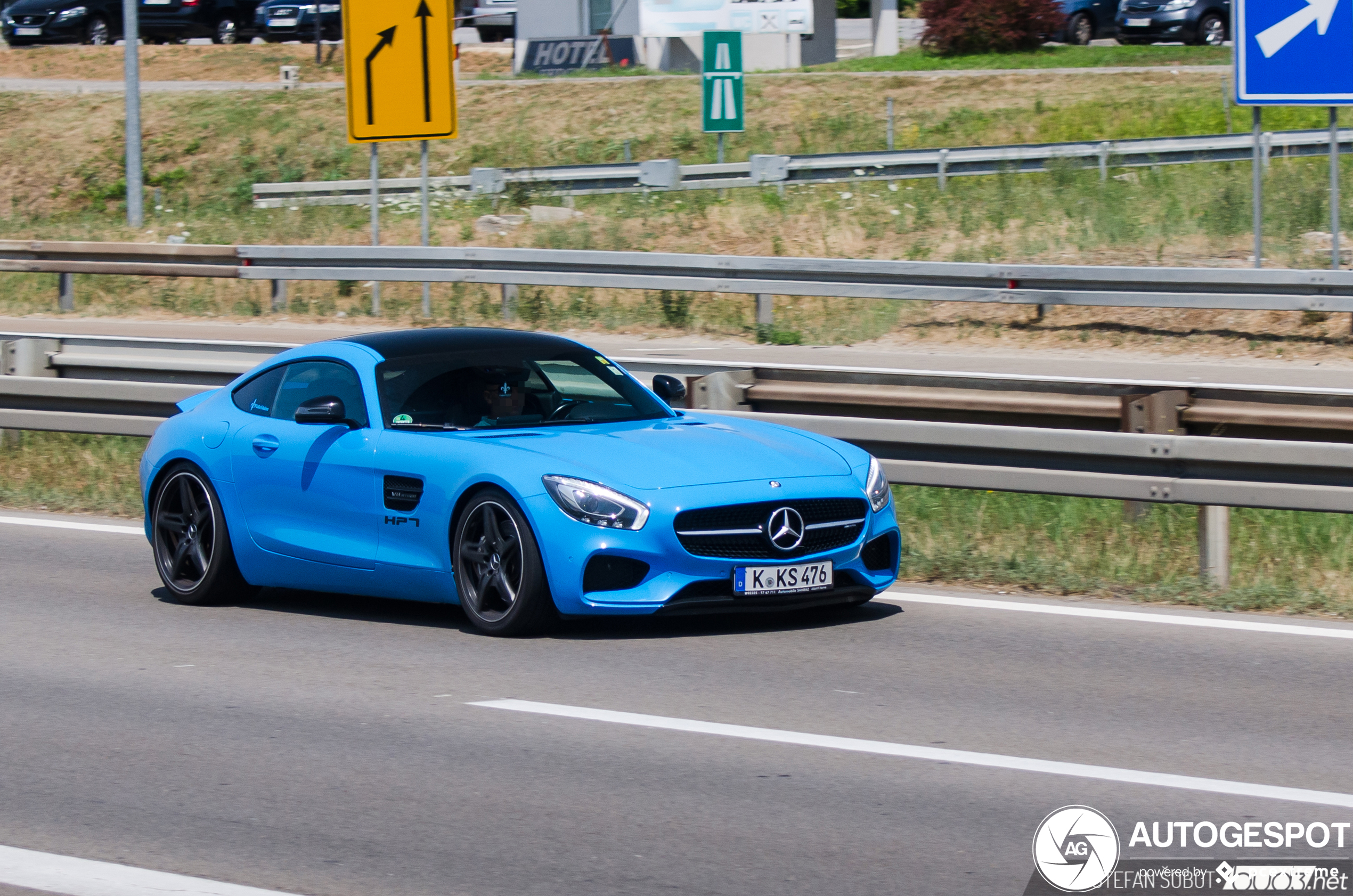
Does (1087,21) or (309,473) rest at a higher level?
(1087,21)

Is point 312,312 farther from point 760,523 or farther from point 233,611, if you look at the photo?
point 760,523

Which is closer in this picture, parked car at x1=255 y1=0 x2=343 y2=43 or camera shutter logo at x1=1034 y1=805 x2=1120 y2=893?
camera shutter logo at x1=1034 y1=805 x2=1120 y2=893

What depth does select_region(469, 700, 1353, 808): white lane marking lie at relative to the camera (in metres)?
5.60

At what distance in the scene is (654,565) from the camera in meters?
7.77

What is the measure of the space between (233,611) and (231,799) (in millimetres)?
3559

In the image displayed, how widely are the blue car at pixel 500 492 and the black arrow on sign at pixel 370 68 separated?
10899 millimetres

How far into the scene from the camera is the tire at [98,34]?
177ft

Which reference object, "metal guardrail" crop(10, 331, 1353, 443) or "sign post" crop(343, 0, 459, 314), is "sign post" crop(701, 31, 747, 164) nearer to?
"sign post" crop(343, 0, 459, 314)

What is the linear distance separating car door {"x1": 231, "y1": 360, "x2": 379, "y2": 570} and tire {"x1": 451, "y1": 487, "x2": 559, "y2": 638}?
1.90 ft

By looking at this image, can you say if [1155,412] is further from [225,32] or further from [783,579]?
[225,32]

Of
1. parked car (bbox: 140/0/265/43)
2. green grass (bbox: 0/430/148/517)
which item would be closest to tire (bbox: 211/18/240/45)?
parked car (bbox: 140/0/265/43)

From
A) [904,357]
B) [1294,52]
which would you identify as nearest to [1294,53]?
[1294,52]

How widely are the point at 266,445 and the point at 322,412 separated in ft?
1.84

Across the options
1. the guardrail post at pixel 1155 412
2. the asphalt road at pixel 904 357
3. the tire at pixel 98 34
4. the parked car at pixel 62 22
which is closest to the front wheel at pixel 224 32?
the parked car at pixel 62 22
